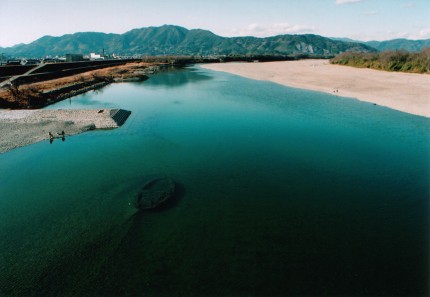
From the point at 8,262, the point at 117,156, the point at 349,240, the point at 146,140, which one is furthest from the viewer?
the point at 146,140

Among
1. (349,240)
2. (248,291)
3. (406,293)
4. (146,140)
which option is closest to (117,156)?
(146,140)

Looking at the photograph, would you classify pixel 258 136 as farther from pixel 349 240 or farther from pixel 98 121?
pixel 98 121

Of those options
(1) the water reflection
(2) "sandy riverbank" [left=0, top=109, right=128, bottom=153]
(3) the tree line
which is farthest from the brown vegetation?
(3) the tree line

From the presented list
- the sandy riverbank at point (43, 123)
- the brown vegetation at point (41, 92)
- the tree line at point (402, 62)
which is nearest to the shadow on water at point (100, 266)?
the sandy riverbank at point (43, 123)

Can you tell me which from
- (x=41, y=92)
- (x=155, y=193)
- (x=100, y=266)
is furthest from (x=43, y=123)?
(x=100, y=266)

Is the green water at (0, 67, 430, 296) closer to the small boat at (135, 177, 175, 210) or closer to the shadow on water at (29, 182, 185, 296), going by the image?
the shadow on water at (29, 182, 185, 296)

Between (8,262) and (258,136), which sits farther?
(258,136)

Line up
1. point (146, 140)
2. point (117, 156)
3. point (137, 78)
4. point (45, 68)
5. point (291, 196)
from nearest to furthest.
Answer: point (291, 196) → point (117, 156) → point (146, 140) → point (45, 68) → point (137, 78)
